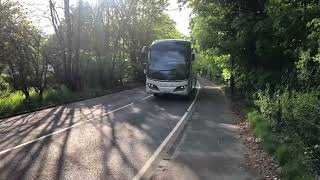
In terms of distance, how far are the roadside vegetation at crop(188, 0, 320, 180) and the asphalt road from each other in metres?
3.06

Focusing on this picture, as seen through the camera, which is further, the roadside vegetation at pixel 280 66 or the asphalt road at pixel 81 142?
the asphalt road at pixel 81 142

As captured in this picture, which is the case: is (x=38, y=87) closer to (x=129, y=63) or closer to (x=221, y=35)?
(x=221, y=35)

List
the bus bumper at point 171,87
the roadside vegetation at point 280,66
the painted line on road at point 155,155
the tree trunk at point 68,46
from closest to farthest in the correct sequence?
the roadside vegetation at point 280,66 < the painted line on road at point 155,155 < the bus bumper at point 171,87 < the tree trunk at point 68,46

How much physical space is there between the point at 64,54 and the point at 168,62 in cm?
740

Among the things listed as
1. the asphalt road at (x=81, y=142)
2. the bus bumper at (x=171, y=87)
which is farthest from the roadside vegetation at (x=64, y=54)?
the bus bumper at (x=171, y=87)

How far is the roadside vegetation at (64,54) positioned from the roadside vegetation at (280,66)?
348 inches

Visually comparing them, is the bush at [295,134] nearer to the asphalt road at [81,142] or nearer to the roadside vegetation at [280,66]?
the roadside vegetation at [280,66]

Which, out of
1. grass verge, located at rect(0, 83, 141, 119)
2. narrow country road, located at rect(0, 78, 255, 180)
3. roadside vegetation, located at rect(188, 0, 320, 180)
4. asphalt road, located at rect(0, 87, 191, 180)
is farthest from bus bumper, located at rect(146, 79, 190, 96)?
narrow country road, located at rect(0, 78, 255, 180)

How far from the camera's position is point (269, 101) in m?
14.2

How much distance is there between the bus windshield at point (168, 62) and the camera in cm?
2795

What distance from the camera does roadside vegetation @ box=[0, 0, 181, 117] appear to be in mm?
25062

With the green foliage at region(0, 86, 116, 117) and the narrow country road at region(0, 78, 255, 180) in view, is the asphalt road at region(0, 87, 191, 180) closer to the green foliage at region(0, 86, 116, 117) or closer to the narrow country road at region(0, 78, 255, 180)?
the narrow country road at region(0, 78, 255, 180)

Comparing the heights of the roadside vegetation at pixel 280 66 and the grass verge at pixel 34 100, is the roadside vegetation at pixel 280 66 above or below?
above

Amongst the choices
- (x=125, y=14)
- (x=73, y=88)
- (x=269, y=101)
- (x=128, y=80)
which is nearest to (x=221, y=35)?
(x=73, y=88)
